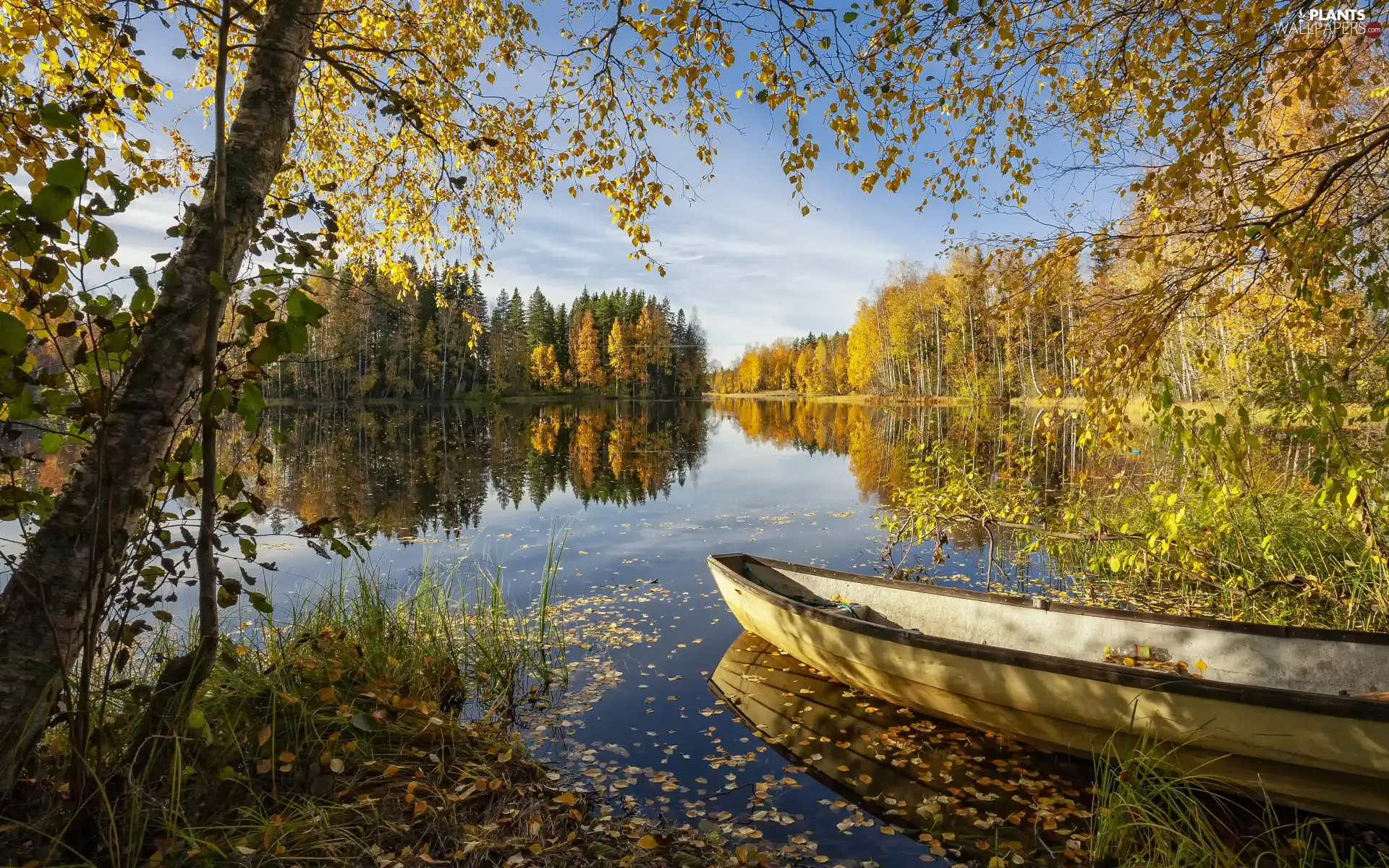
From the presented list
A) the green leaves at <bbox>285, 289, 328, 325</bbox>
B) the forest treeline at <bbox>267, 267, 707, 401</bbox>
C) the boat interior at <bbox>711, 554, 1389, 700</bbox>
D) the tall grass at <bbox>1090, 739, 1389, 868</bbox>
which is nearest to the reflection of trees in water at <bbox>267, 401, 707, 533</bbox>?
the green leaves at <bbox>285, 289, 328, 325</bbox>

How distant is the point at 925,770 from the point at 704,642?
3.18m

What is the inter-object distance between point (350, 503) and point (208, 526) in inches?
559

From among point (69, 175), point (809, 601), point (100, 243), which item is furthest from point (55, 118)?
point (809, 601)

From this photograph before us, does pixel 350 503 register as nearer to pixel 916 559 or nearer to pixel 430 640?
pixel 430 640

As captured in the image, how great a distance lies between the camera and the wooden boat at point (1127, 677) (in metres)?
4.21

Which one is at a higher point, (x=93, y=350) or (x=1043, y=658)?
(x=93, y=350)

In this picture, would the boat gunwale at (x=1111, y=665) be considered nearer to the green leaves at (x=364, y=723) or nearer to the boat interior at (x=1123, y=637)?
the boat interior at (x=1123, y=637)

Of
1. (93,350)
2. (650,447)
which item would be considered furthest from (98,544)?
(650,447)

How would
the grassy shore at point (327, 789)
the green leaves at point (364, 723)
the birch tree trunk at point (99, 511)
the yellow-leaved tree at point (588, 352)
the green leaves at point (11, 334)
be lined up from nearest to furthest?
the green leaves at point (11, 334), the birch tree trunk at point (99, 511), the grassy shore at point (327, 789), the green leaves at point (364, 723), the yellow-leaved tree at point (588, 352)

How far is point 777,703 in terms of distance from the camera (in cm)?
652

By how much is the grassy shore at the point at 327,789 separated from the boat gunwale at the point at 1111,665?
2.36 m

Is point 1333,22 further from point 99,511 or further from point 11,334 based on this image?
point 99,511

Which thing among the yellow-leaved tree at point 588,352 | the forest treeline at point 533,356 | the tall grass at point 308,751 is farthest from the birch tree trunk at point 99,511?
the yellow-leaved tree at point 588,352

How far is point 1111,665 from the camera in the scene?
4723 mm
